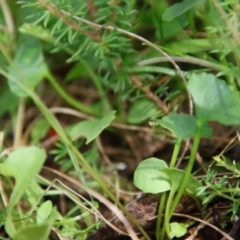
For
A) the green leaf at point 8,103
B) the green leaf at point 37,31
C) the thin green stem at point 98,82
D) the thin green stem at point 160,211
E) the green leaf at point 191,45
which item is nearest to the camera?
the thin green stem at point 160,211

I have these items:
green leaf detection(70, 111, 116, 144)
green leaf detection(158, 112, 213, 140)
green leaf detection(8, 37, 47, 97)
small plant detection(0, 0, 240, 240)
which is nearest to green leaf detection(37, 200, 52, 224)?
small plant detection(0, 0, 240, 240)

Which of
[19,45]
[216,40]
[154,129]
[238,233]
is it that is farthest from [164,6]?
[238,233]

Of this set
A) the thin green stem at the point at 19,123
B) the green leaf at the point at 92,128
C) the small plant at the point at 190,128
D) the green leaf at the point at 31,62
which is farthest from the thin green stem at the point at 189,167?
the thin green stem at the point at 19,123

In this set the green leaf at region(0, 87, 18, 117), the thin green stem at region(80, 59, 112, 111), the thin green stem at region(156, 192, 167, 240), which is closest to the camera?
the thin green stem at region(156, 192, 167, 240)

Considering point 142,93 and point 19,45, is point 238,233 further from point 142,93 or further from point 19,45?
point 19,45

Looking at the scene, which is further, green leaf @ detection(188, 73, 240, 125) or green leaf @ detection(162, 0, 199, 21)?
green leaf @ detection(162, 0, 199, 21)

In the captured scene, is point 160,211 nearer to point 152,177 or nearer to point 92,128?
point 152,177

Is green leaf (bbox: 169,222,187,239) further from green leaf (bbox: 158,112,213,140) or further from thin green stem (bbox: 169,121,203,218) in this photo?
green leaf (bbox: 158,112,213,140)

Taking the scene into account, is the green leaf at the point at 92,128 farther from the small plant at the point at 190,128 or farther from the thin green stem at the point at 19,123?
the thin green stem at the point at 19,123
